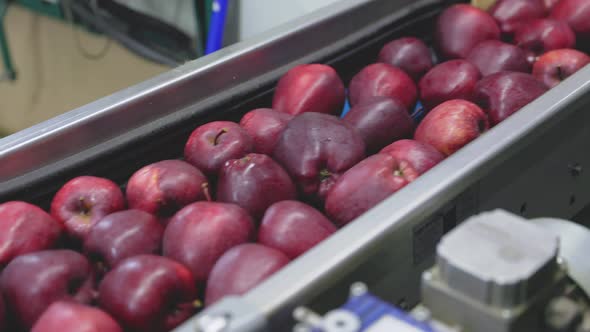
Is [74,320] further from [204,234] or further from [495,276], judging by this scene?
[495,276]

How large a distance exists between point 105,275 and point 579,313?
1.58 ft

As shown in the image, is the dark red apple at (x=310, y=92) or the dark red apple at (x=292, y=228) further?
the dark red apple at (x=310, y=92)

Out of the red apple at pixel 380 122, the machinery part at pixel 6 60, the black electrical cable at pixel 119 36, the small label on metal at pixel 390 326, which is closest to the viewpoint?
the small label on metal at pixel 390 326

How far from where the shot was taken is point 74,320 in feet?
2.14

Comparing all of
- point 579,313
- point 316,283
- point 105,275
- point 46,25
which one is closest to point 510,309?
point 579,313

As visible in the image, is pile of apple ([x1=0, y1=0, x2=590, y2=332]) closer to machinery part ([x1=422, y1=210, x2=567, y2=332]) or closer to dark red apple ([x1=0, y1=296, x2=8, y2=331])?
dark red apple ([x1=0, y1=296, x2=8, y2=331])

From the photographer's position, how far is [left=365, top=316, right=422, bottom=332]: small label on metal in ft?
1.61

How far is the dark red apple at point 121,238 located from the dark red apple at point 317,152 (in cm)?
20

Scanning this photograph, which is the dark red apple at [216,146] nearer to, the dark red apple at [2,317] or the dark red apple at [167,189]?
the dark red apple at [167,189]

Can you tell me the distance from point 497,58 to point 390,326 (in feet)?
2.55

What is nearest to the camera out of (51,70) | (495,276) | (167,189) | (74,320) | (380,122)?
(495,276)

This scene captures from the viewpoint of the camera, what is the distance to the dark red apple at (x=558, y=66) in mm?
1131

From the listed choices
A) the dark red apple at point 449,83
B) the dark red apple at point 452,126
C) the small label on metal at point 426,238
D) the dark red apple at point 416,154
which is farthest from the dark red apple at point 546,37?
the small label on metal at point 426,238

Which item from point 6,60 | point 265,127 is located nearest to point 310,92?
point 265,127
